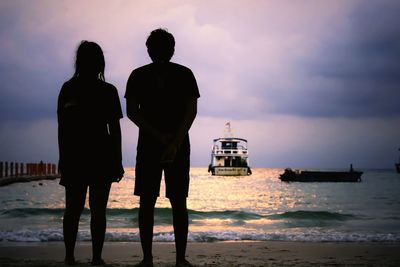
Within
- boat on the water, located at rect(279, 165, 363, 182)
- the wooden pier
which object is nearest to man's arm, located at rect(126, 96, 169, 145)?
the wooden pier

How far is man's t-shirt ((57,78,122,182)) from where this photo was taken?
354 centimetres

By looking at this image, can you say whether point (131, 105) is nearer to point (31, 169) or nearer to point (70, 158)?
point (70, 158)

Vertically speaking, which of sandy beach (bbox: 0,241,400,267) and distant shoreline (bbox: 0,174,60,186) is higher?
sandy beach (bbox: 0,241,400,267)

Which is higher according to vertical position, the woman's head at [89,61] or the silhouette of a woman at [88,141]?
the woman's head at [89,61]

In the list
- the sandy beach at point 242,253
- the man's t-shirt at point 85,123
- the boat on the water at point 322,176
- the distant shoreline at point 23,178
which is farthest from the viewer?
the boat on the water at point 322,176

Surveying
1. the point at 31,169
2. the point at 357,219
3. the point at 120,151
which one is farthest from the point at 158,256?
the point at 31,169

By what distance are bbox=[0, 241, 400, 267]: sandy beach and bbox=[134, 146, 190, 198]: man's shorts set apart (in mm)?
1607

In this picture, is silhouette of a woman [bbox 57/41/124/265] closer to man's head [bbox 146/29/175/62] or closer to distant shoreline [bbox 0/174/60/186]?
man's head [bbox 146/29/175/62]

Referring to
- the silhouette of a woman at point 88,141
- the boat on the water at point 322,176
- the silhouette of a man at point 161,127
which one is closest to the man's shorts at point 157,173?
the silhouette of a man at point 161,127

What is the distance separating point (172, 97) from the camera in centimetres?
357

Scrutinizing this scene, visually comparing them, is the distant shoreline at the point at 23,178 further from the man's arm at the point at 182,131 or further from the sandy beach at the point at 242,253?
the man's arm at the point at 182,131

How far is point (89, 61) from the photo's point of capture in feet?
11.9

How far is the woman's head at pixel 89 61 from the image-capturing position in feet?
11.8

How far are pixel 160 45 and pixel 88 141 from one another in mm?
936
